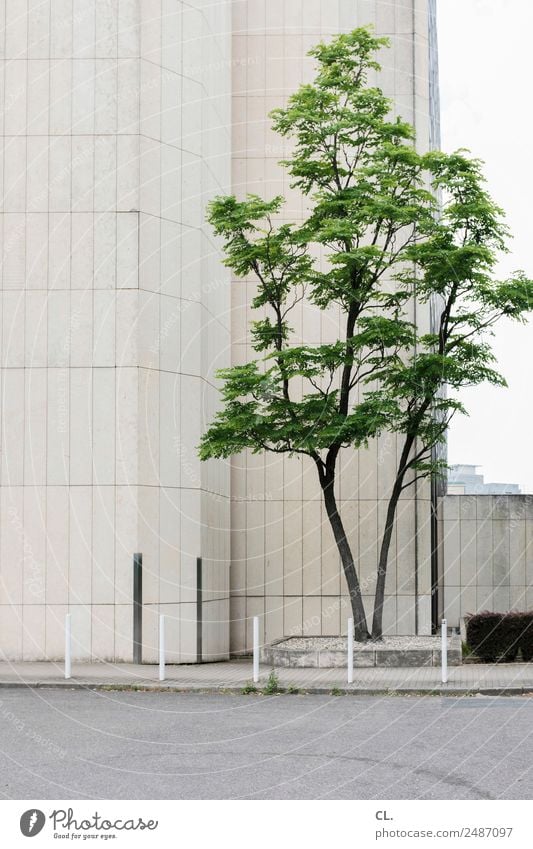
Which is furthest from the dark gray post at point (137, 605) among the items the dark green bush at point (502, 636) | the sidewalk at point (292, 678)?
the dark green bush at point (502, 636)

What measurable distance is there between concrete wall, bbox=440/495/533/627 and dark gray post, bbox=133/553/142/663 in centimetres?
729

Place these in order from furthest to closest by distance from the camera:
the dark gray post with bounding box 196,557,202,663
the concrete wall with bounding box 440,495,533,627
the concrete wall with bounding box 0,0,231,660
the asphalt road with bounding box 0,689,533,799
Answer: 1. the concrete wall with bounding box 440,495,533,627
2. the dark gray post with bounding box 196,557,202,663
3. the concrete wall with bounding box 0,0,231,660
4. the asphalt road with bounding box 0,689,533,799

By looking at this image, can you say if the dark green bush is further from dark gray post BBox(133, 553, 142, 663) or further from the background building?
the background building

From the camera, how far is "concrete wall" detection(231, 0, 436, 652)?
23078 millimetres

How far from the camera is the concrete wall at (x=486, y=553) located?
24188 millimetres

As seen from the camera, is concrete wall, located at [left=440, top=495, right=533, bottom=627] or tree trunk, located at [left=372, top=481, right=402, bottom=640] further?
concrete wall, located at [left=440, top=495, right=533, bottom=627]

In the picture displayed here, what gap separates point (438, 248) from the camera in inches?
761

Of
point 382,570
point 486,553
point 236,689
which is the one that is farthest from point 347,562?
point 486,553

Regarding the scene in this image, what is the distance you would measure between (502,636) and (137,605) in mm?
6000

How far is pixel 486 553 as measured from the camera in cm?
2423

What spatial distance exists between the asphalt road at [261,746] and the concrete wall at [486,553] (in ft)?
28.4

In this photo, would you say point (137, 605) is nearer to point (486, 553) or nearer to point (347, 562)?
point (347, 562)

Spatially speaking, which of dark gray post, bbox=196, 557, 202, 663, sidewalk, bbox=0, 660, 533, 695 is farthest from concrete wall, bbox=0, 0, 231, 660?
sidewalk, bbox=0, 660, 533, 695

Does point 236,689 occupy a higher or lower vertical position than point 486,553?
lower
